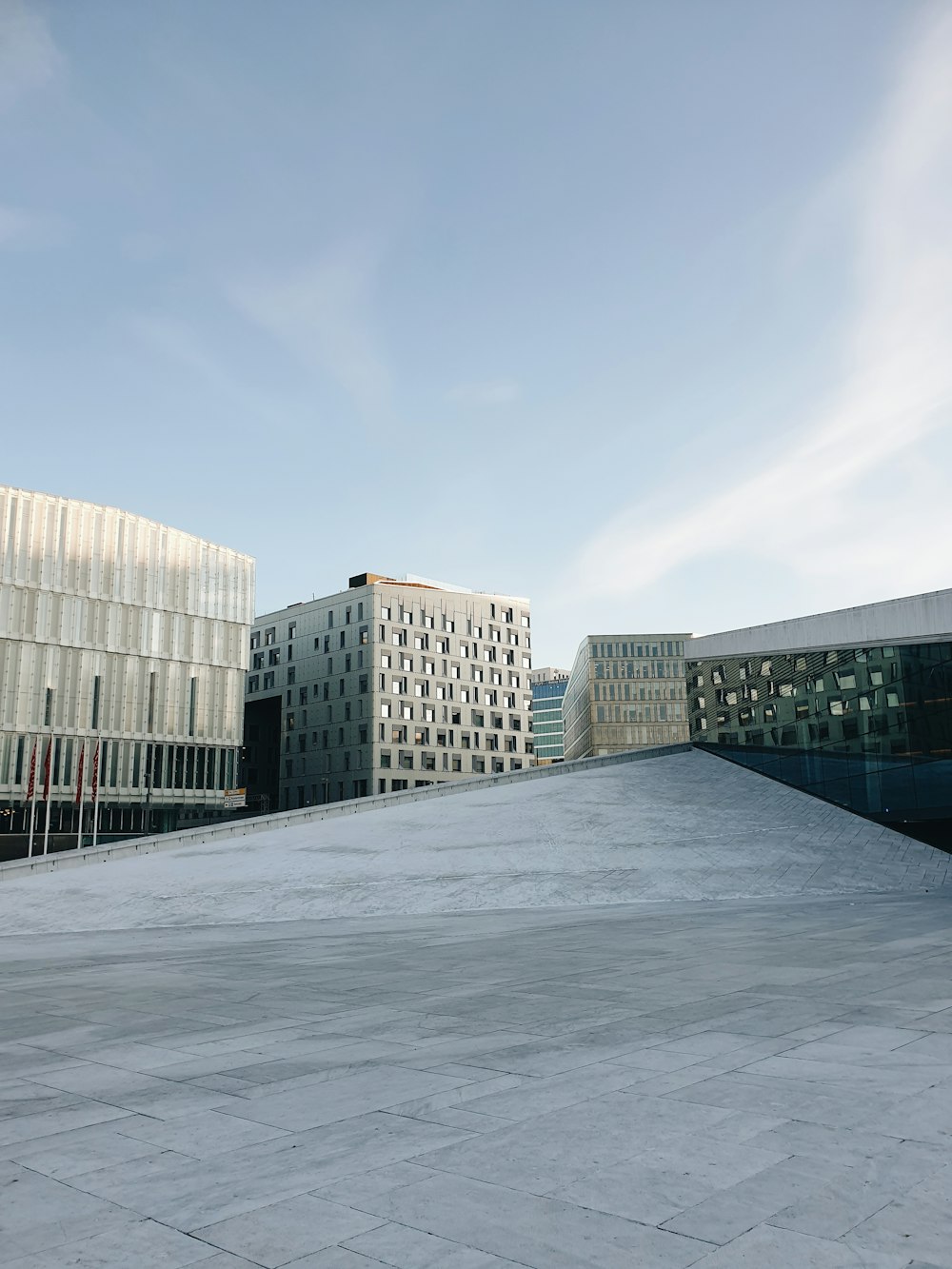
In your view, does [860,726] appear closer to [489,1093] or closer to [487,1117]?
[489,1093]

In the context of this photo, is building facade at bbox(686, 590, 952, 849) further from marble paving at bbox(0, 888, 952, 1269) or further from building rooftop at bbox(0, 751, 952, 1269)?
marble paving at bbox(0, 888, 952, 1269)

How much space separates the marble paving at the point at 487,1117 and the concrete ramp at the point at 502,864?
10.5 m

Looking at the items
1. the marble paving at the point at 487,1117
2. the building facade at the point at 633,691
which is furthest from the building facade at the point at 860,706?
the building facade at the point at 633,691

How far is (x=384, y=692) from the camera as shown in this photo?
340 feet

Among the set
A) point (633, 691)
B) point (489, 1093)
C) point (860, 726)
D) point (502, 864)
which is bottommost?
point (502, 864)

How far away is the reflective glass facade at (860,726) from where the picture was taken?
99.3 feet

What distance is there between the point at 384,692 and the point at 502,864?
78.8m

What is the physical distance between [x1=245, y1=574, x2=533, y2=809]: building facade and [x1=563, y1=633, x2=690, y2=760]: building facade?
28.2 meters

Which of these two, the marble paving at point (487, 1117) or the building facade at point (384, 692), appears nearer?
the marble paving at point (487, 1117)

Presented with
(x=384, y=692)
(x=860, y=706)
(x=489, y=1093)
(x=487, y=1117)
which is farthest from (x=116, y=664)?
(x=487, y=1117)

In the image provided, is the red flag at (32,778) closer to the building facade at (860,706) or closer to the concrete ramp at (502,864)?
the concrete ramp at (502,864)

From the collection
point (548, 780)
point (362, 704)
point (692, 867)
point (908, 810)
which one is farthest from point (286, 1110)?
point (362, 704)

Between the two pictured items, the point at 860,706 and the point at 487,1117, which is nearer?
the point at 487,1117

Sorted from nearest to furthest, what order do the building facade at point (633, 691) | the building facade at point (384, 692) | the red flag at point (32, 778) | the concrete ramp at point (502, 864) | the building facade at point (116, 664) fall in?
the concrete ramp at point (502, 864)
the red flag at point (32, 778)
the building facade at point (116, 664)
the building facade at point (384, 692)
the building facade at point (633, 691)
